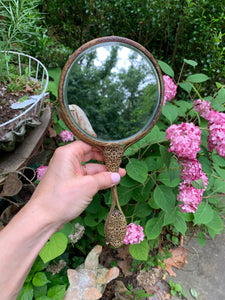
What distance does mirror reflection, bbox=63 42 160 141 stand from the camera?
38.8 inches

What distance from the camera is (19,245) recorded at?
855 mm

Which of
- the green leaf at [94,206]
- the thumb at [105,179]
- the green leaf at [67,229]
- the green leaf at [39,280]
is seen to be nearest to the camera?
the thumb at [105,179]

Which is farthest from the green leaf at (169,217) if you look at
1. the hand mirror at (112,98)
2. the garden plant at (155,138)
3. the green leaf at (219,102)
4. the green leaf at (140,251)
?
the green leaf at (219,102)

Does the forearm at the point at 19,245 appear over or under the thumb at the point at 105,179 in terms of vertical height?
under

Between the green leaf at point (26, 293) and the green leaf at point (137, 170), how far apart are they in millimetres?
765

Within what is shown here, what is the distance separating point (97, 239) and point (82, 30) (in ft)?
6.04

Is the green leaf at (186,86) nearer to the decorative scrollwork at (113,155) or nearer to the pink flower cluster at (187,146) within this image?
the pink flower cluster at (187,146)

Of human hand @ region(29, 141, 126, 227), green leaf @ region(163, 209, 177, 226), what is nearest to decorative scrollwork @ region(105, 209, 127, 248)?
human hand @ region(29, 141, 126, 227)

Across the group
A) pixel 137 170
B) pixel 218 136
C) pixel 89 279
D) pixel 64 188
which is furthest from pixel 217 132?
pixel 89 279

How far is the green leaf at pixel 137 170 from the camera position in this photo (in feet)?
3.73

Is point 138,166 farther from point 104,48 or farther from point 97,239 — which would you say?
point 97,239

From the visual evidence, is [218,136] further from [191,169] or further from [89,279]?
[89,279]

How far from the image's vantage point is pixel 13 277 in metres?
0.87

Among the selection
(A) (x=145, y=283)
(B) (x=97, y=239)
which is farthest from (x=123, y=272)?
(B) (x=97, y=239)
